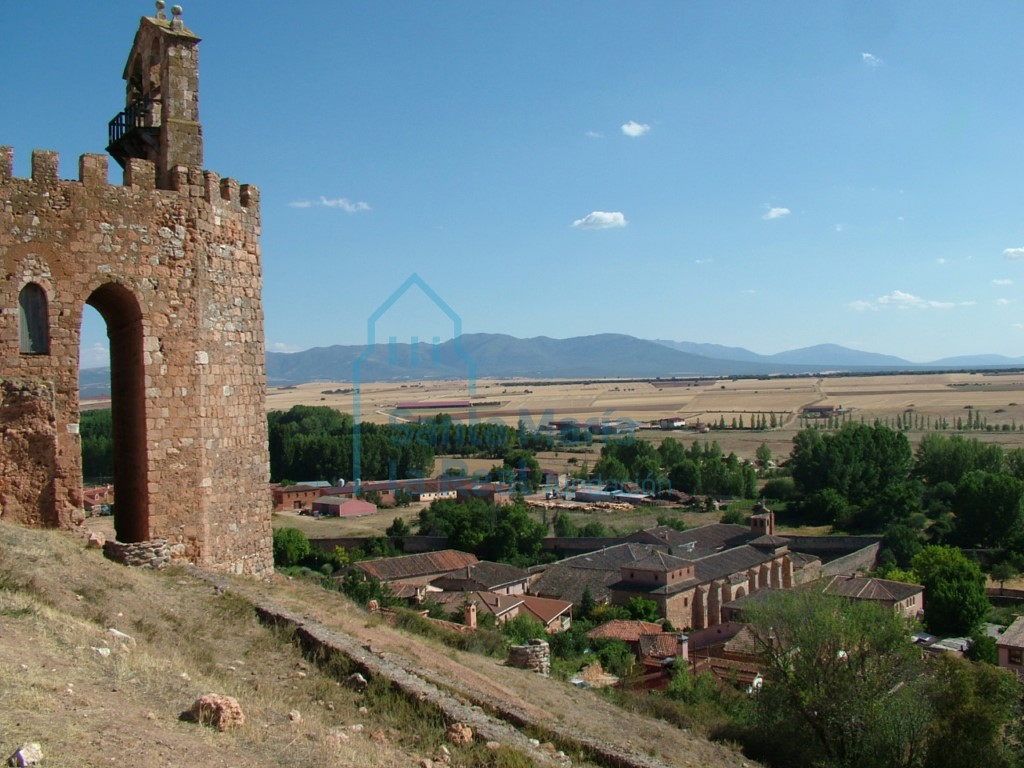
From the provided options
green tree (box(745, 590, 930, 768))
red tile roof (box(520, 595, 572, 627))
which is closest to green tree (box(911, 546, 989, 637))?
red tile roof (box(520, 595, 572, 627))

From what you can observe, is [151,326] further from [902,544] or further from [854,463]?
[854,463]

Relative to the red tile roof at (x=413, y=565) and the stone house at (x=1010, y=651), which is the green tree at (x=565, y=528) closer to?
the red tile roof at (x=413, y=565)

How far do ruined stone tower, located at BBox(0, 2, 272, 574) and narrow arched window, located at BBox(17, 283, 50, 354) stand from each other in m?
0.02

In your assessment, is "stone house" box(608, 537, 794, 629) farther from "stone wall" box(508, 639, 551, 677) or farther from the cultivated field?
the cultivated field

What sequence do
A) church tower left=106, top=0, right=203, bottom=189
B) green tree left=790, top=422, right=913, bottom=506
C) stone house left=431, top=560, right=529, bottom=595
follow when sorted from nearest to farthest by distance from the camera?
church tower left=106, top=0, right=203, bottom=189 < stone house left=431, top=560, right=529, bottom=595 < green tree left=790, top=422, right=913, bottom=506

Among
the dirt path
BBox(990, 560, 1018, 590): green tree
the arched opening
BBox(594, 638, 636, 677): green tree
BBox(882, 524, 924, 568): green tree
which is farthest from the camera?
BBox(882, 524, 924, 568): green tree

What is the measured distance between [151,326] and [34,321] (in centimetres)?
120

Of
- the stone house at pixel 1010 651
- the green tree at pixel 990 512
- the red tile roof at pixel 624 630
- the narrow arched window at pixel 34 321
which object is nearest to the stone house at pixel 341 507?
the red tile roof at pixel 624 630

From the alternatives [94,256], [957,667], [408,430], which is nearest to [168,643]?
[94,256]

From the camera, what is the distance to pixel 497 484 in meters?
70.5

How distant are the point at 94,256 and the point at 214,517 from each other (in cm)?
338

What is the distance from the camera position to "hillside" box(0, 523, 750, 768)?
5246mm

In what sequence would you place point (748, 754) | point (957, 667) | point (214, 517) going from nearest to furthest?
point (214, 517)
point (748, 754)
point (957, 667)

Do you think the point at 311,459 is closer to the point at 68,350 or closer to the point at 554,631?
the point at 554,631
